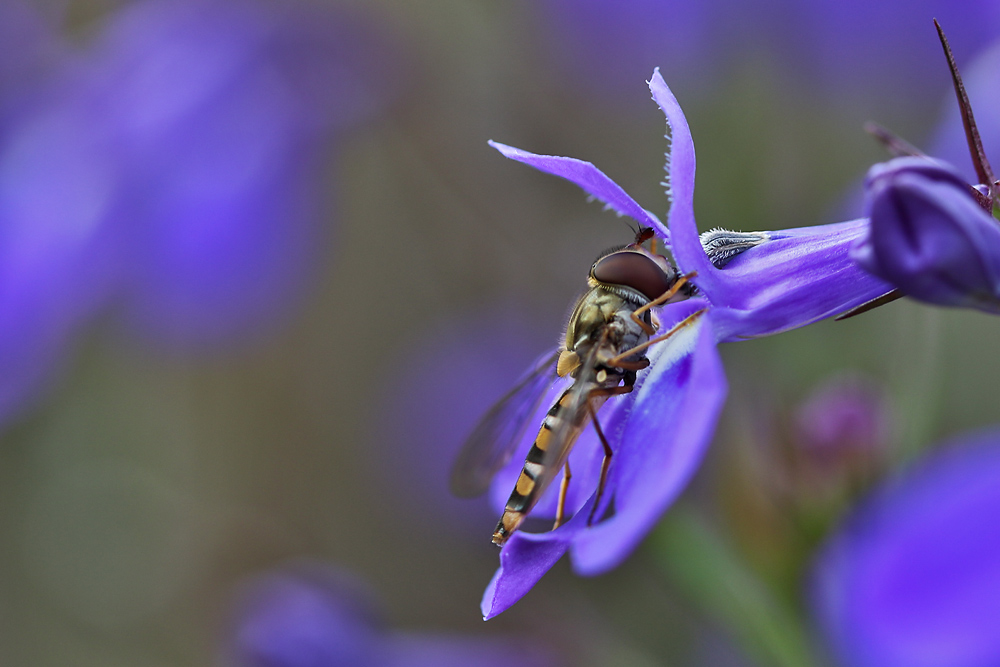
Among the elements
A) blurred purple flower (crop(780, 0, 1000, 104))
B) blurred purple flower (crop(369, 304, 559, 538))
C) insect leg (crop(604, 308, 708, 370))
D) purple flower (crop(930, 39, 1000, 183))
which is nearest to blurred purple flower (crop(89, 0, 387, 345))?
blurred purple flower (crop(369, 304, 559, 538))

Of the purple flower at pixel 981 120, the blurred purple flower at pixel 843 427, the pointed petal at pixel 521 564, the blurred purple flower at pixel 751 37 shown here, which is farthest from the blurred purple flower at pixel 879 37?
the pointed petal at pixel 521 564

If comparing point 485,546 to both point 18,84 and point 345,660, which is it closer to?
point 345,660

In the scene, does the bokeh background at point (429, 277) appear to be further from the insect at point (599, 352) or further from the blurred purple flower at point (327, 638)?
the insect at point (599, 352)

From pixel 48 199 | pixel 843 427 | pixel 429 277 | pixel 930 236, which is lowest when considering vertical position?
pixel 429 277

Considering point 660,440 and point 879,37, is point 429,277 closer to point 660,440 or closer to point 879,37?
point 879,37

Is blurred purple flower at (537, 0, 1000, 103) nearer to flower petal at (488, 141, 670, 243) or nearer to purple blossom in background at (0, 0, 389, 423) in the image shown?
purple blossom in background at (0, 0, 389, 423)

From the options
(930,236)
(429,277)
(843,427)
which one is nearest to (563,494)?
(930,236)
